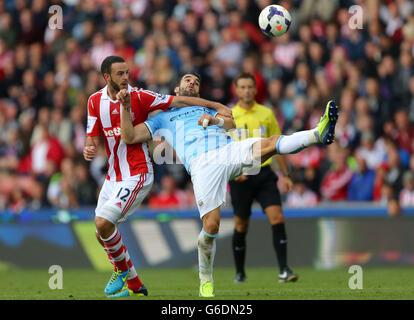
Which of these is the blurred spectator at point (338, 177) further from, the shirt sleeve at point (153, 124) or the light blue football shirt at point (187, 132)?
the shirt sleeve at point (153, 124)

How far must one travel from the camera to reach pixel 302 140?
8992 mm

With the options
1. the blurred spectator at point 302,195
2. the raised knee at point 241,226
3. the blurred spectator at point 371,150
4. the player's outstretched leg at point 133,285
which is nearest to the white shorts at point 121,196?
the player's outstretched leg at point 133,285

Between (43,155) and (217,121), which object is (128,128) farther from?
(43,155)

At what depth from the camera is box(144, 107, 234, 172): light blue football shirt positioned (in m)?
9.70

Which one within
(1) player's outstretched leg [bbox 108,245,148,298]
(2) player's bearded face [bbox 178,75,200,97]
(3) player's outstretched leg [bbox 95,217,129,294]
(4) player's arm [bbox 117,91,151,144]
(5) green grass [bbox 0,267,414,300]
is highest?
(2) player's bearded face [bbox 178,75,200,97]

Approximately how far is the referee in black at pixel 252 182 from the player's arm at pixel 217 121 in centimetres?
248

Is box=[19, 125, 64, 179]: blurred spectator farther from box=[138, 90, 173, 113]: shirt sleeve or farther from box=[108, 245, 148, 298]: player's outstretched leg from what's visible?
box=[138, 90, 173, 113]: shirt sleeve

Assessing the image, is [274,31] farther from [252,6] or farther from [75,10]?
[75,10]

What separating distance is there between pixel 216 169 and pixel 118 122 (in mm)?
1285

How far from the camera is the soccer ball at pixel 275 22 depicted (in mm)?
10914

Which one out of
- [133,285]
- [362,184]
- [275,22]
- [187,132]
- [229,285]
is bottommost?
[229,285]

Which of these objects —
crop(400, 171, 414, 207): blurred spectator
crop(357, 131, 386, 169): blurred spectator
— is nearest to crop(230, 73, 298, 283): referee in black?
crop(400, 171, 414, 207): blurred spectator

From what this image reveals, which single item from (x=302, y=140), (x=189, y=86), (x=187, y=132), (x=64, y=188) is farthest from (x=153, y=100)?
(x=64, y=188)
